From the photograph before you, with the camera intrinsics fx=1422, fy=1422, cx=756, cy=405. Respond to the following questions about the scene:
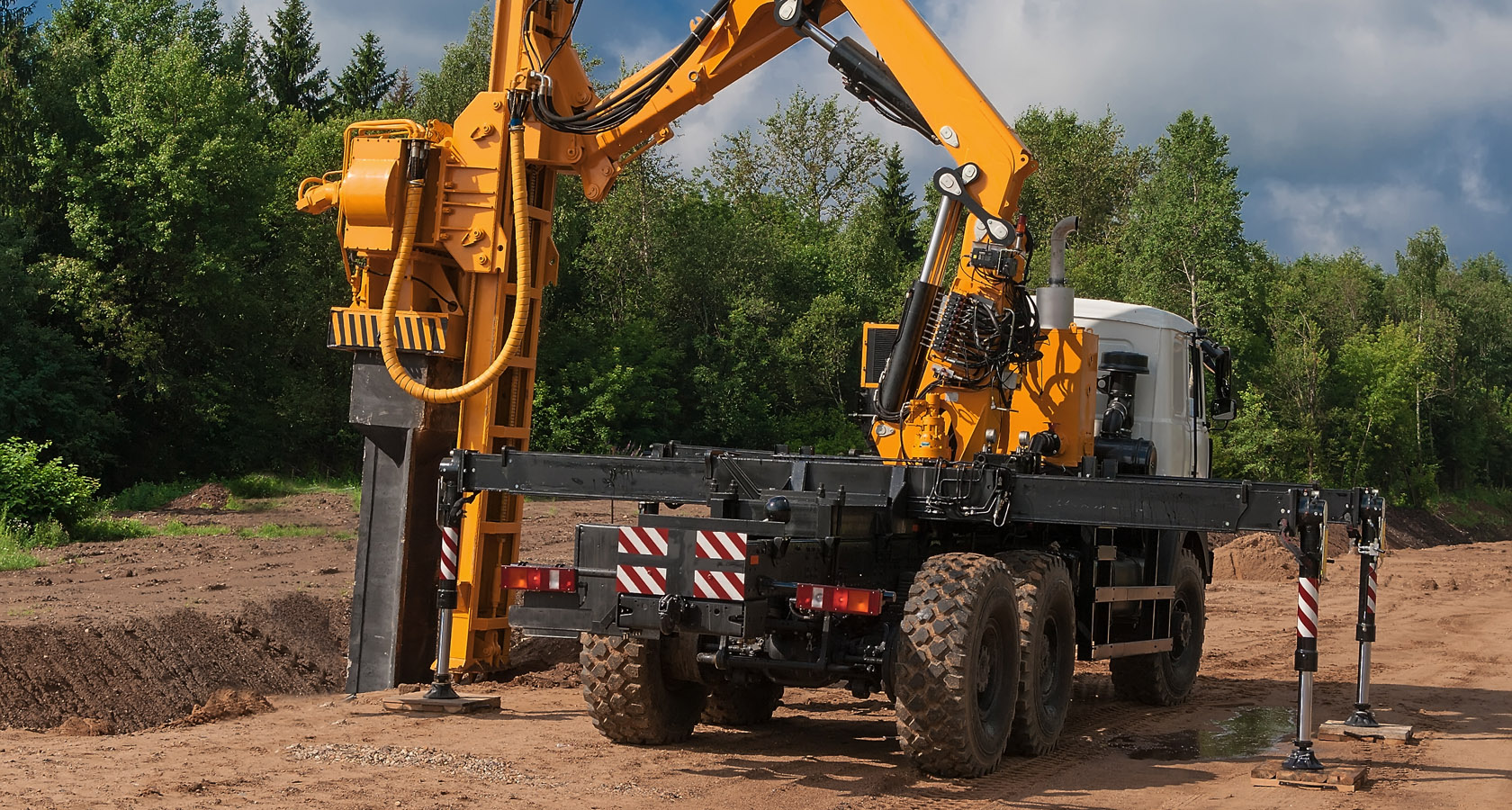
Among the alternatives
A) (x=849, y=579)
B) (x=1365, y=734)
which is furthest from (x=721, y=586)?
(x=1365, y=734)

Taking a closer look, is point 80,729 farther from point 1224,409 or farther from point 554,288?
point 554,288

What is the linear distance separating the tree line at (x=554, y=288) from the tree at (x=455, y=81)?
12 cm

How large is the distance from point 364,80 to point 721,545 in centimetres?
5055

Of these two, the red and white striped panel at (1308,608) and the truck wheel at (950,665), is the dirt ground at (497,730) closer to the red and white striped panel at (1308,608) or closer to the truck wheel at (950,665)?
the truck wheel at (950,665)

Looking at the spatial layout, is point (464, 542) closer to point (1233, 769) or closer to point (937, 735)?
point (937, 735)

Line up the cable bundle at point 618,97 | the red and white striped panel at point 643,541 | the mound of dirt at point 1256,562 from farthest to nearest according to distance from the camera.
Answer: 1. the mound of dirt at point 1256,562
2. the cable bundle at point 618,97
3. the red and white striped panel at point 643,541

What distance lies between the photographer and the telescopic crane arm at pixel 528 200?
33.8 ft

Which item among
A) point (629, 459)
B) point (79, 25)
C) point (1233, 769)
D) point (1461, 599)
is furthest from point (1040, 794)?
point (79, 25)

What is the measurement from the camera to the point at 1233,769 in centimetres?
920

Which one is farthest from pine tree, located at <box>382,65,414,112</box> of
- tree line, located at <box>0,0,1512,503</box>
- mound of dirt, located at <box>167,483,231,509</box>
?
mound of dirt, located at <box>167,483,231,509</box>

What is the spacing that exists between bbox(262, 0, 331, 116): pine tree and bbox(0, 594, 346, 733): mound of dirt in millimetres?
45067

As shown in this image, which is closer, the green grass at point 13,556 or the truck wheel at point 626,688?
the truck wheel at point 626,688

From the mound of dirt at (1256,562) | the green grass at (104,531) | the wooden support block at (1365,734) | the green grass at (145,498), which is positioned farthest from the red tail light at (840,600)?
the green grass at (145,498)

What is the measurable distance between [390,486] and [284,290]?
90.8ft
